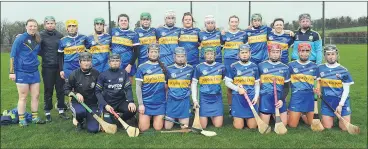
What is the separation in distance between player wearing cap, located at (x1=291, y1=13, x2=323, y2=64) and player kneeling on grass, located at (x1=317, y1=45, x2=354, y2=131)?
754 millimetres

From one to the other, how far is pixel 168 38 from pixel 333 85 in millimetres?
2861

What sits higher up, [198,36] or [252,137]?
[198,36]

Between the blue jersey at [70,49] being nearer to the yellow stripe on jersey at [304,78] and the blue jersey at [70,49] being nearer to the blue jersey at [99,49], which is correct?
the blue jersey at [99,49]

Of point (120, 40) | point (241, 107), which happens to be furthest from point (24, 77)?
point (241, 107)

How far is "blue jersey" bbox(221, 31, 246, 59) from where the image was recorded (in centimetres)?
641

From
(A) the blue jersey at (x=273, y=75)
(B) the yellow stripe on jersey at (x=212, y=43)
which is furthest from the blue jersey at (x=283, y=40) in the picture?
(B) the yellow stripe on jersey at (x=212, y=43)

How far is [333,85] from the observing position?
214 inches

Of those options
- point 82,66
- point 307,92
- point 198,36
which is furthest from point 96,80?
point 307,92

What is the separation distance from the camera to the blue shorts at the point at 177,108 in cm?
566

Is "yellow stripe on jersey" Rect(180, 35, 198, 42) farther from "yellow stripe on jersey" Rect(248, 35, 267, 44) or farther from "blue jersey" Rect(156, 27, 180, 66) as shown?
"yellow stripe on jersey" Rect(248, 35, 267, 44)

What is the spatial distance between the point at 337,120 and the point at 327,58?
109 centimetres

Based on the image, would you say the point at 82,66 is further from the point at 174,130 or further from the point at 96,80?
the point at 174,130

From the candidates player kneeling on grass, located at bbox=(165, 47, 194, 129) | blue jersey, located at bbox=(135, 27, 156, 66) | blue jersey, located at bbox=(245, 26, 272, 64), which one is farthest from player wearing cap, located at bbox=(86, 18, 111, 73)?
blue jersey, located at bbox=(245, 26, 272, 64)

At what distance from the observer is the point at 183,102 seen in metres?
5.68
